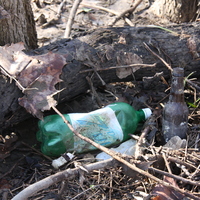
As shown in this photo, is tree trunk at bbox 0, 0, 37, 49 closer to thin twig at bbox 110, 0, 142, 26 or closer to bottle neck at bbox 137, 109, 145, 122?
bottle neck at bbox 137, 109, 145, 122

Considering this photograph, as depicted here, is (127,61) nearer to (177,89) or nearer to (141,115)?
(141,115)

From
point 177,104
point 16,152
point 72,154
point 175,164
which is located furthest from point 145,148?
point 16,152

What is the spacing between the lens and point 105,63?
2.69 metres

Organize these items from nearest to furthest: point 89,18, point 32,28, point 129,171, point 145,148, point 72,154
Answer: point 129,171, point 145,148, point 72,154, point 32,28, point 89,18

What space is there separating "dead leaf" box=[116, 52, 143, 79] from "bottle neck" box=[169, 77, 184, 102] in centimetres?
64

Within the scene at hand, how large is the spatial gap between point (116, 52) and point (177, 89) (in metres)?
0.78

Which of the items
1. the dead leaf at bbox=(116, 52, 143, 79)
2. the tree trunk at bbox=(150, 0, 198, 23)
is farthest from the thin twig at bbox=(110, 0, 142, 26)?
the dead leaf at bbox=(116, 52, 143, 79)

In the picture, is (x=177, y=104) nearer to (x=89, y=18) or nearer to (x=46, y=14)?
(x=89, y=18)

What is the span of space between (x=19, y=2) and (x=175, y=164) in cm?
177

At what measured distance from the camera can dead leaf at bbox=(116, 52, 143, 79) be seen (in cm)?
271

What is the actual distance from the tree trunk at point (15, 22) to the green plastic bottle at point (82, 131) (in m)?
0.80

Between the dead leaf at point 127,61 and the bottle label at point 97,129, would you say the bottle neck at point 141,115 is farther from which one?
the dead leaf at point 127,61

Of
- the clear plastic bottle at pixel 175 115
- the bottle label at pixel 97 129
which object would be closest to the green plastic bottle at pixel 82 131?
the bottle label at pixel 97 129

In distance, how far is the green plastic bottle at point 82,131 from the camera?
2.32 meters
